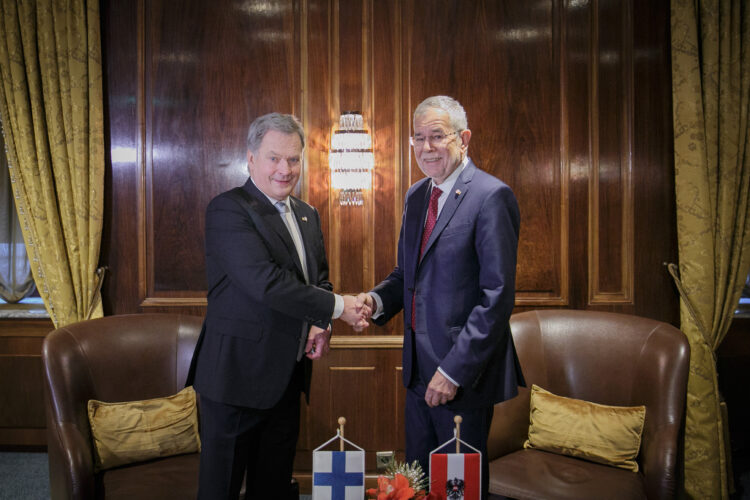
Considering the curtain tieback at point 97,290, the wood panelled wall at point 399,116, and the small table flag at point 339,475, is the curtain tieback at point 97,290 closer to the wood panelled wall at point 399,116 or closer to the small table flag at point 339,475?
the wood panelled wall at point 399,116

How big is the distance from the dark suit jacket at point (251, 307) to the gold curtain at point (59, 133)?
1603 mm

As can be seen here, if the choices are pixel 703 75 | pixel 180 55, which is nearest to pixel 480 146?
pixel 703 75

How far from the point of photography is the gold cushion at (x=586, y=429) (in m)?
2.25

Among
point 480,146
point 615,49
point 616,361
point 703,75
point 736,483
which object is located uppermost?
point 615,49

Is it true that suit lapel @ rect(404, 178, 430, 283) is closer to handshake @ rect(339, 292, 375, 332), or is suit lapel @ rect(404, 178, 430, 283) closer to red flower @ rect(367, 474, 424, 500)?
handshake @ rect(339, 292, 375, 332)

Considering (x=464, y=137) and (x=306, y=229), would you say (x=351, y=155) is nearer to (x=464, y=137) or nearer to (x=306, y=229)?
(x=306, y=229)

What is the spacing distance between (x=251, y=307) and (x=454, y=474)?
0.92 meters

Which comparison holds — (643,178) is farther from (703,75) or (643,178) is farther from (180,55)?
(180,55)

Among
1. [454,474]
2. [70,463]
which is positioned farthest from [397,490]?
[70,463]

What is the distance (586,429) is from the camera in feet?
7.64

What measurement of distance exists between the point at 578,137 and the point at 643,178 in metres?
0.46

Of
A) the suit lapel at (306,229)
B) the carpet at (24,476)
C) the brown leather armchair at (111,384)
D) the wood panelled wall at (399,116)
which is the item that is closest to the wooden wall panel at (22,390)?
the carpet at (24,476)

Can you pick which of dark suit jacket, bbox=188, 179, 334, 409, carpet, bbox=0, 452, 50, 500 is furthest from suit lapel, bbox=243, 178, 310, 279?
carpet, bbox=0, 452, 50, 500

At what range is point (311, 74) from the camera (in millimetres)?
3115
